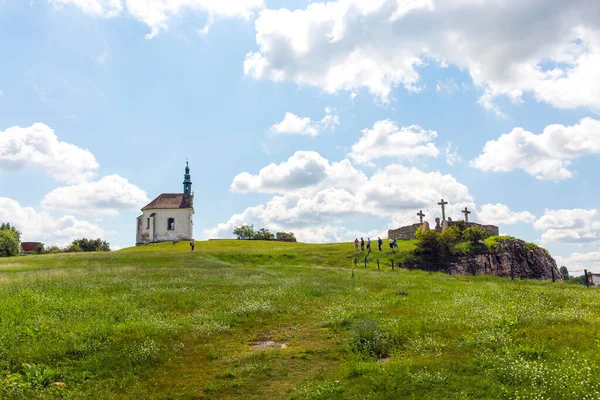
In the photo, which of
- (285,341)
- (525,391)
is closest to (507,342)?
(525,391)

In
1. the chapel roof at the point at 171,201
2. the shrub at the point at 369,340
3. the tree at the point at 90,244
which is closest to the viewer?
the shrub at the point at 369,340

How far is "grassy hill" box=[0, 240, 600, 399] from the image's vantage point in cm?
985

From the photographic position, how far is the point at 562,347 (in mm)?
11289

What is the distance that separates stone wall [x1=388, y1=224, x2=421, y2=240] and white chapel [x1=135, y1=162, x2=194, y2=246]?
42372 millimetres

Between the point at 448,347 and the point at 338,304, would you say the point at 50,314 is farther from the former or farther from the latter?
the point at 448,347

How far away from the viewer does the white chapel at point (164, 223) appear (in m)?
89.1

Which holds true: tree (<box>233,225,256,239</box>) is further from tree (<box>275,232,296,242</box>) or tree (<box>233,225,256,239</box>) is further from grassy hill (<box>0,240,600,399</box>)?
grassy hill (<box>0,240,600,399</box>)

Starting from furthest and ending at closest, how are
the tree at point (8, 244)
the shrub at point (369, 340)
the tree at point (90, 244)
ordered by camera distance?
the tree at point (90, 244), the tree at point (8, 244), the shrub at point (369, 340)

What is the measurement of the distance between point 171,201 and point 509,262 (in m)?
66.4

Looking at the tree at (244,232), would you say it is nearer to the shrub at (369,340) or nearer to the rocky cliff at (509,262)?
the rocky cliff at (509,262)

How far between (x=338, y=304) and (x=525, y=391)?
1081 centimetres

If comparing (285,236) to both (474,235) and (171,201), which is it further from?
(474,235)

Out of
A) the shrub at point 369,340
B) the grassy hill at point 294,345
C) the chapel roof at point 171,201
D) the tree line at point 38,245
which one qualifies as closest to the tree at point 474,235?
the grassy hill at point 294,345

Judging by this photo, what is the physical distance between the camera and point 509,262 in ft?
175
